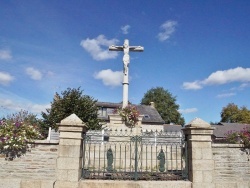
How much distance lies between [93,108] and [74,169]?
12.1 m

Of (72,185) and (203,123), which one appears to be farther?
(203,123)

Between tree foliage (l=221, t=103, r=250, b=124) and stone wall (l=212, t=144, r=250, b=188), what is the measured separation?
44.8 meters

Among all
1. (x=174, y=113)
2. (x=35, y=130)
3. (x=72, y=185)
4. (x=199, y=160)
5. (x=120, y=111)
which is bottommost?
(x=72, y=185)

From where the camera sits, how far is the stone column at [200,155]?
6.83 meters

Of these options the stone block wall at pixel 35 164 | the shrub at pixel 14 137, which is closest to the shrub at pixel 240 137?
the stone block wall at pixel 35 164

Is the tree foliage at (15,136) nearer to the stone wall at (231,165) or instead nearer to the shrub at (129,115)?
the stone wall at (231,165)

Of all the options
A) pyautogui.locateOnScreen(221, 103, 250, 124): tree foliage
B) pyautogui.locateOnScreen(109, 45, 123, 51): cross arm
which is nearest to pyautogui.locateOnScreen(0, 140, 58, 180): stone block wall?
pyautogui.locateOnScreen(109, 45, 123, 51): cross arm

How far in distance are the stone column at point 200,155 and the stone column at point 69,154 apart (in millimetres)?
3034

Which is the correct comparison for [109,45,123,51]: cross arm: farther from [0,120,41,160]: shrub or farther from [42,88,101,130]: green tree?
[0,120,41,160]: shrub

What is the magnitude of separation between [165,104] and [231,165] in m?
48.4

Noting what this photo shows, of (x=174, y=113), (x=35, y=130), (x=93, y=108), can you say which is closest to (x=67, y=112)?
(x=93, y=108)

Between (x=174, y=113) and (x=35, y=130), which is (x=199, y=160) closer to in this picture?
(x=35, y=130)

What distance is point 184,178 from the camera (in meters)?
7.09

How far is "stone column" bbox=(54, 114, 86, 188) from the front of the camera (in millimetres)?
6574
